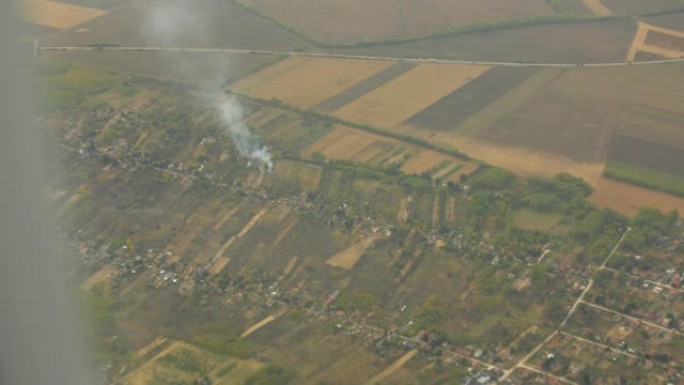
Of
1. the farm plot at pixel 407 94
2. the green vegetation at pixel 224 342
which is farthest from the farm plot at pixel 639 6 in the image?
the green vegetation at pixel 224 342

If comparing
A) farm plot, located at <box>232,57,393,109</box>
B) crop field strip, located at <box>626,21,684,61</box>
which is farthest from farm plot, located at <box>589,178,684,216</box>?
farm plot, located at <box>232,57,393,109</box>

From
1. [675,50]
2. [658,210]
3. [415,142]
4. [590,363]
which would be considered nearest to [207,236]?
[415,142]

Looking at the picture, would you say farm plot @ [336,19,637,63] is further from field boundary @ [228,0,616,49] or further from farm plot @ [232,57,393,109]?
farm plot @ [232,57,393,109]

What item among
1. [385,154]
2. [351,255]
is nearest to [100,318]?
Answer: [351,255]

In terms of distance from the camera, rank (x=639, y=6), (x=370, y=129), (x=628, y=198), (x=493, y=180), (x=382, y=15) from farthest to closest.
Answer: (x=639, y=6) → (x=382, y=15) → (x=370, y=129) → (x=493, y=180) → (x=628, y=198)

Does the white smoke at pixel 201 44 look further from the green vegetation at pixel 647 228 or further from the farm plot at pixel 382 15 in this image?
the green vegetation at pixel 647 228

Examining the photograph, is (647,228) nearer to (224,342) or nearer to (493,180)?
(493,180)
